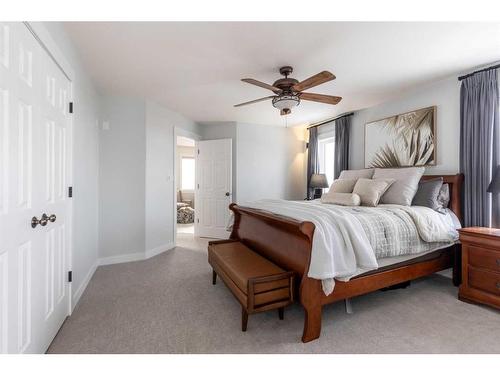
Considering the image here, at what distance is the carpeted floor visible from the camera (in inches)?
65.1

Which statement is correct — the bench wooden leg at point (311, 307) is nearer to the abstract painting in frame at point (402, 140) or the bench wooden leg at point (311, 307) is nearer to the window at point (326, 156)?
the abstract painting in frame at point (402, 140)

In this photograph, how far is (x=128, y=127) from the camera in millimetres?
3477

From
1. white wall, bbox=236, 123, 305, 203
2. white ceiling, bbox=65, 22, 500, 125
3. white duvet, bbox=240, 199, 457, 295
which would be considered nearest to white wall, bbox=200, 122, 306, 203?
white wall, bbox=236, 123, 305, 203

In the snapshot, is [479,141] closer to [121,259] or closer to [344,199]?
[344,199]

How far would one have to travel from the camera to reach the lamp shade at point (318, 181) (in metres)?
4.57

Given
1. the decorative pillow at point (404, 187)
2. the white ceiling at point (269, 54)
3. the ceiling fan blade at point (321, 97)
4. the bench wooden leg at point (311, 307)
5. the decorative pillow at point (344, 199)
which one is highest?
the white ceiling at point (269, 54)

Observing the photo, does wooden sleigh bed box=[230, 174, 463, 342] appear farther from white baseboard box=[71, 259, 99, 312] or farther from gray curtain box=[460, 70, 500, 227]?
white baseboard box=[71, 259, 99, 312]

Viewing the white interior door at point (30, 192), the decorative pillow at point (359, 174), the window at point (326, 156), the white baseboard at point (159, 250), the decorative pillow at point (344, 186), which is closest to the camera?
the white interior door at point (30, 192)

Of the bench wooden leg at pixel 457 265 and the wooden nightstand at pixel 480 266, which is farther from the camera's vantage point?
the bench wooden leg at pixel 457 265

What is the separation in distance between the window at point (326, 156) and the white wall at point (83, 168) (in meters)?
4.01

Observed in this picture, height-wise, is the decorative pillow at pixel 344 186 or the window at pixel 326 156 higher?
the window at pixel 326 156

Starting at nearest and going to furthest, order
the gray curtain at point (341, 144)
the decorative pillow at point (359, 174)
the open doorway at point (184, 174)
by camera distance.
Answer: the decorative pillow at point (359, 174) < the gray curtain at point (341, 144) < the open doorway at point (184, 174)

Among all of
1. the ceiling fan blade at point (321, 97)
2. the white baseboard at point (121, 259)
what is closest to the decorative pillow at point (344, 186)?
the ceiling fan blade at point (321, 97)

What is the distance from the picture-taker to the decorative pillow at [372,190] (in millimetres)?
2764
